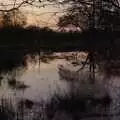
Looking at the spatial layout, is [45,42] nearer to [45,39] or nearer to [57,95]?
[45,39]

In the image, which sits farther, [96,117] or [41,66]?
[41,66]

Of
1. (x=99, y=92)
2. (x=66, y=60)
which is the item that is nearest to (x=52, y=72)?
(x=66, y=60)

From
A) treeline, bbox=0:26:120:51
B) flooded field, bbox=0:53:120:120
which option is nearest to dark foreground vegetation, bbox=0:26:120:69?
treeline, bbox=0:26:120:51

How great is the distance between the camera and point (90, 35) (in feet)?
55.2

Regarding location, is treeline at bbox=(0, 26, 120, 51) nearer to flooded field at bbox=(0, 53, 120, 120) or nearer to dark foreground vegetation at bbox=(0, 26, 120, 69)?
dark foreground vegetation at bbox=(0, 26, 120, 69)

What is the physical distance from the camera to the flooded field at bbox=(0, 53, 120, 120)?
25.1 feet

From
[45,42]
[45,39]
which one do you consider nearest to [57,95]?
[45,39]

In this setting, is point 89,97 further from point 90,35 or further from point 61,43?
point 61,43

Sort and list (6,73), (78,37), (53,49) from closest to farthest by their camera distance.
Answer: (6,73) → (78,37) → (53,49)

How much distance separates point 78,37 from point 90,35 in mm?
1439

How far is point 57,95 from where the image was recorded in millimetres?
9352

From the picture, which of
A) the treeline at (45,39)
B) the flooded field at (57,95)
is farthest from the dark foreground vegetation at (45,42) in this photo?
the flooded field at (57,95)

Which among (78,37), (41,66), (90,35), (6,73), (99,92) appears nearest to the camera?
(99,92)

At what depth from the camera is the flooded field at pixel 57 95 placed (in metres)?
7.66
